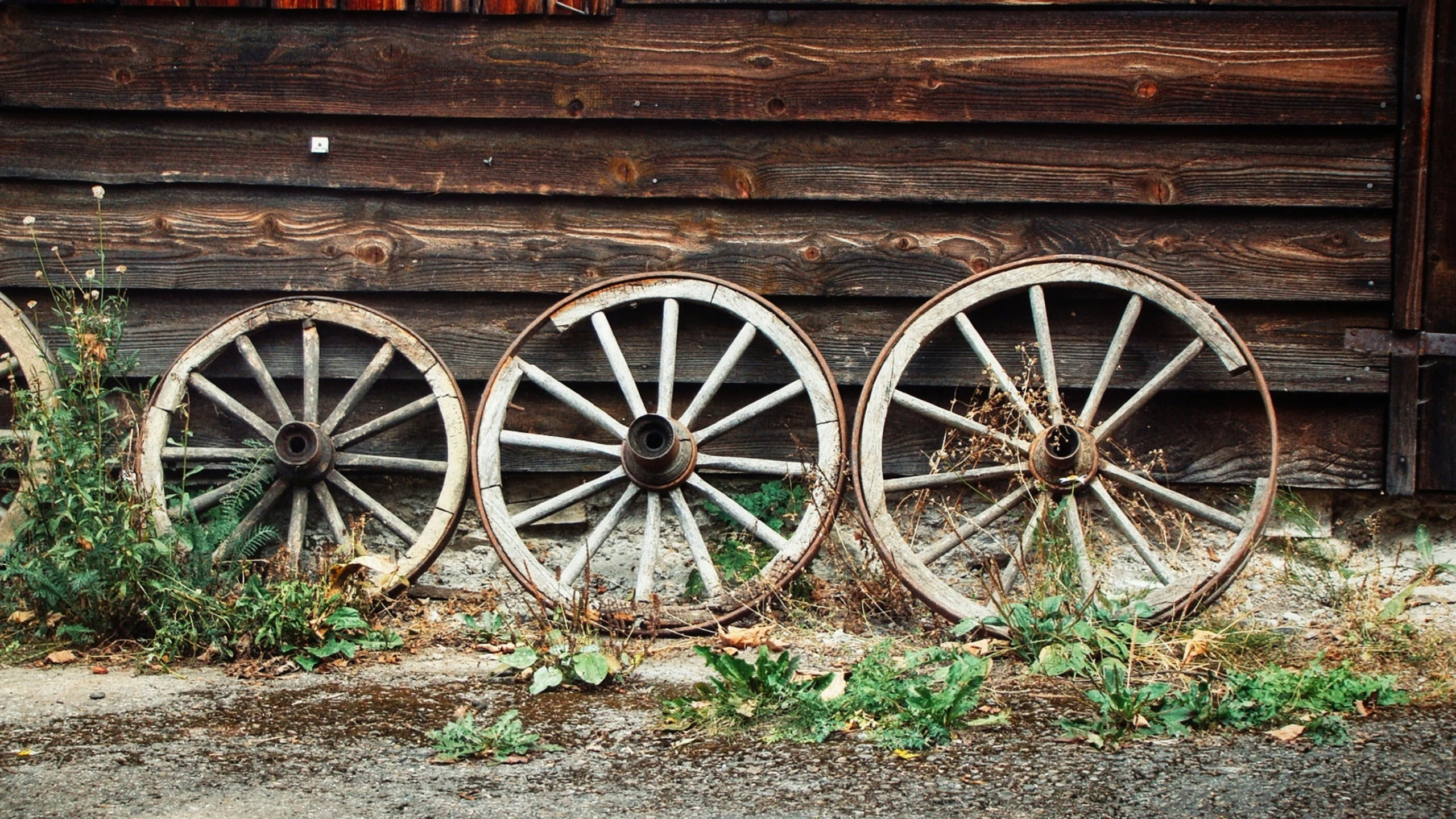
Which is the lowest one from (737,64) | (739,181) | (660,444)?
(660,444)

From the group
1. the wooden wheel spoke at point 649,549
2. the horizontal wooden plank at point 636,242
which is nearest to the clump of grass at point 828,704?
the wooden wheel spoke at point 649,549

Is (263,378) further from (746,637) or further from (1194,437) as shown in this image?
(1194,437)

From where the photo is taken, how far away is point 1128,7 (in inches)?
153

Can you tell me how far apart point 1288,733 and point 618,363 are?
2213mm

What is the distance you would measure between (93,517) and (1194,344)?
11.1 ft

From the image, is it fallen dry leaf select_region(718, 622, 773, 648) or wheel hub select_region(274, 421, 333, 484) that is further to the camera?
wheel hub select_region(274, 421, 333, 484)

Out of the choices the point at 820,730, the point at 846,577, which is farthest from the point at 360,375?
the point at 820,730

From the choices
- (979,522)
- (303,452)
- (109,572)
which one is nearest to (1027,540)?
(979,522)

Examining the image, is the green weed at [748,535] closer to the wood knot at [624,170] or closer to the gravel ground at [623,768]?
the gravel ground at [623,768]

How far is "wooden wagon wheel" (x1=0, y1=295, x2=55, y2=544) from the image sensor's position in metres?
3.80

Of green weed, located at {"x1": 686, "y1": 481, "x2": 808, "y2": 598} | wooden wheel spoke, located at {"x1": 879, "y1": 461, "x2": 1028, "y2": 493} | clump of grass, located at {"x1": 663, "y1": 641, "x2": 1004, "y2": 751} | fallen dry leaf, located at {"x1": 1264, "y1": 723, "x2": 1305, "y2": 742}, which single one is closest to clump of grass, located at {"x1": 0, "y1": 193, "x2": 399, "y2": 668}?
green weed, located at {"x1": 686, "y1": 481, "x2": 808, "y2": 598}

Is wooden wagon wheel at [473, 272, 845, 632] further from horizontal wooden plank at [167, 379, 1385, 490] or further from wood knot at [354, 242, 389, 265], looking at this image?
wood knot at [354, 242, 389, 265]

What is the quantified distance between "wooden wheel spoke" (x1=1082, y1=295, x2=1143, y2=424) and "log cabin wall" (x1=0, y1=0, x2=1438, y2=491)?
27cm

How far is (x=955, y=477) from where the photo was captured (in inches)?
148
